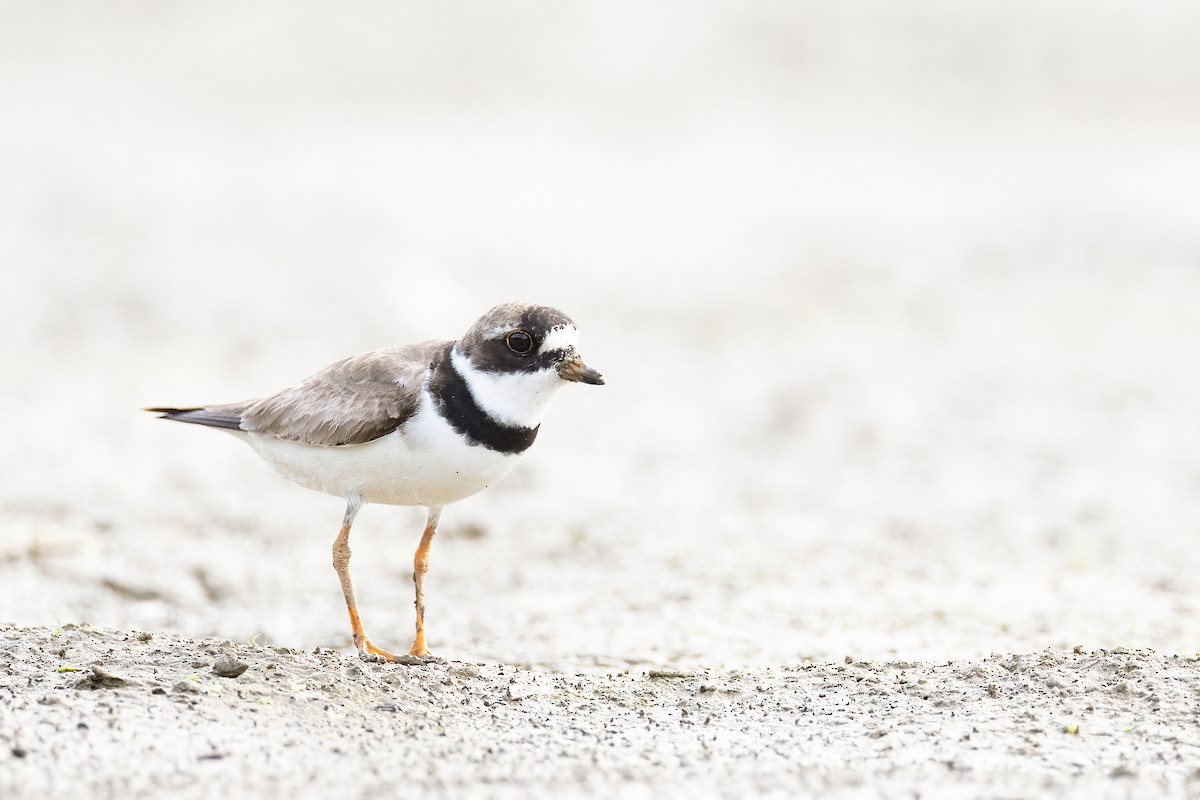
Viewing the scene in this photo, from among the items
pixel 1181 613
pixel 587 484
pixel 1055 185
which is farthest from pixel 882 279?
pixel 1181 613

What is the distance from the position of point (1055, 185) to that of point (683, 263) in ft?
17.0

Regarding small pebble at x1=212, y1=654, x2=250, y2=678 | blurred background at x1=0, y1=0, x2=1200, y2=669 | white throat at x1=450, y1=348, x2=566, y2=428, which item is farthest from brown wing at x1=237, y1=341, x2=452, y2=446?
blurred background at x1=0, y1=0, x2=1200, y2=669

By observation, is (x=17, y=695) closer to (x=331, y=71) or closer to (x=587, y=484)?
(x=587, y=484)

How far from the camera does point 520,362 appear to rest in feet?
16.8

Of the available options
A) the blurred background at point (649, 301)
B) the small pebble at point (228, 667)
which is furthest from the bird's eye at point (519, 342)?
the blurred background at point (649, 301)

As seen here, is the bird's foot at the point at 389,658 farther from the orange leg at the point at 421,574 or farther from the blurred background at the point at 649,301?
the blurred background at the point at 649,301

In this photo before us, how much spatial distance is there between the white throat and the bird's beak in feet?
0.12

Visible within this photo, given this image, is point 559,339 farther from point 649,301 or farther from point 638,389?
point 649,301

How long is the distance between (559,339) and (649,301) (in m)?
8.72

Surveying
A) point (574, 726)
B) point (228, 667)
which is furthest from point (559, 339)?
point (228, 667)

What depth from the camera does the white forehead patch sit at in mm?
5105

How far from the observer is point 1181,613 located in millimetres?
7258

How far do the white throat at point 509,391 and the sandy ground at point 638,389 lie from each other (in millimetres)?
1027

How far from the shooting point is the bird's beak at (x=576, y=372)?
5094mm
